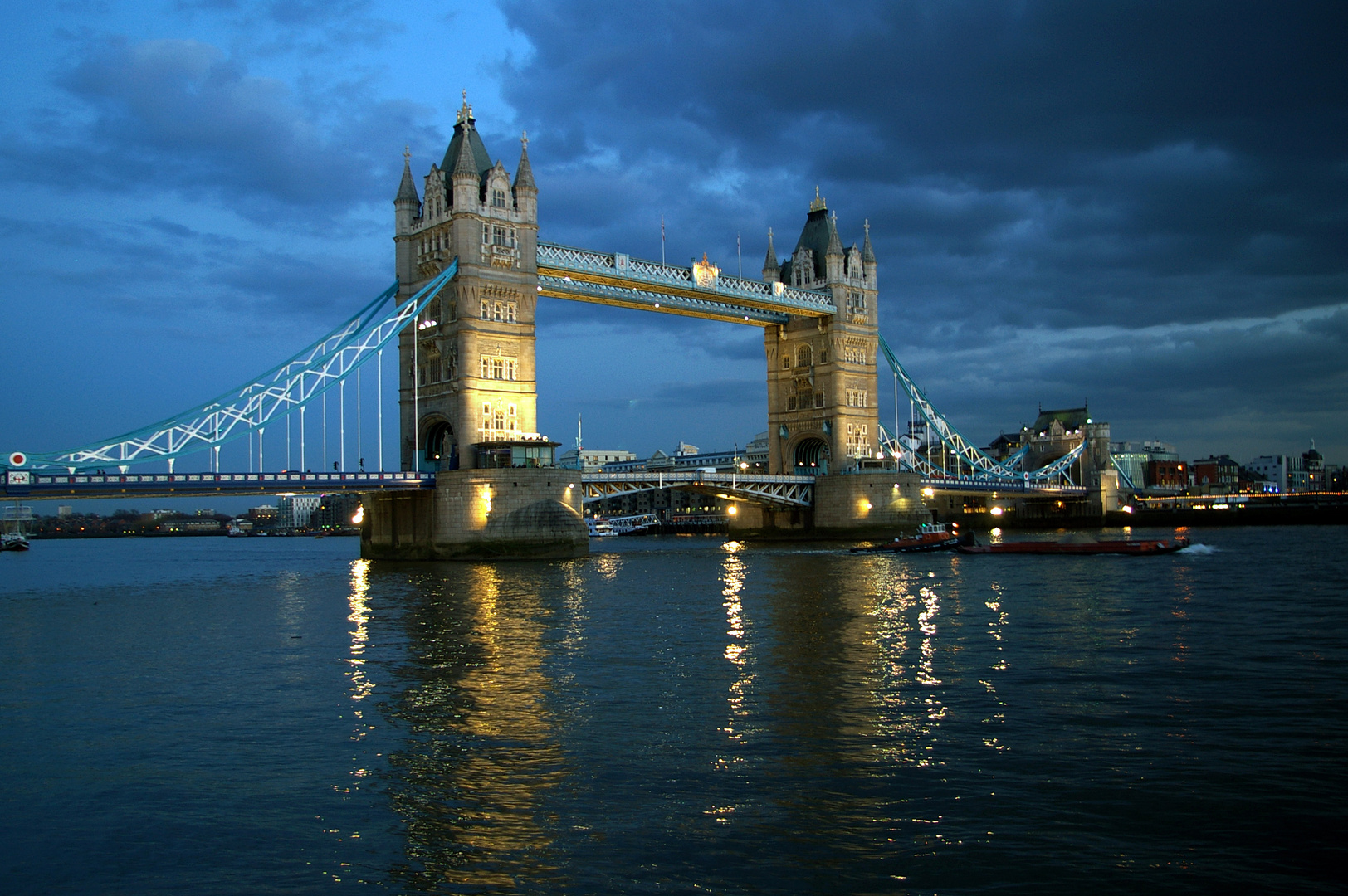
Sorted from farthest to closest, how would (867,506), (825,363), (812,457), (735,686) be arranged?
(812,457) → (825,363) → (867,506) → (735,686)

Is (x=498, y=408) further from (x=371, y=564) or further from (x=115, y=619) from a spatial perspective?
(x=115, y=619)

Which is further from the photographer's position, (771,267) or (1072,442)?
(1072,442)

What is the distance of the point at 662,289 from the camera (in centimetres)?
6869

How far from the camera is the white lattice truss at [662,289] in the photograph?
208 ft

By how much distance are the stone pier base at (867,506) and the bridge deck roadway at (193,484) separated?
1395 inches

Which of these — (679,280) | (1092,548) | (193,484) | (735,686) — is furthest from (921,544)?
(735,686)

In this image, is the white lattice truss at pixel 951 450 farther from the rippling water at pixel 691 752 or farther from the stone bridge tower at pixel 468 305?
the rippling water at pixel 691 752

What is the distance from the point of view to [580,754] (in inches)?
577

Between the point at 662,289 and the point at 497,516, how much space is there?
2148cm

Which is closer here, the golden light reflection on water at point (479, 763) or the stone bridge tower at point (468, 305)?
the golden light reflection on water at point (479, 763)

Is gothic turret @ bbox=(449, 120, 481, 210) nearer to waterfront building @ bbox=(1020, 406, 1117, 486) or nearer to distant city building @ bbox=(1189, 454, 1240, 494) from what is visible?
waterfront building @ bbox=(1020, 406, 1117, 486)

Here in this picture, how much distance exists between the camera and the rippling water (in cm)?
1055

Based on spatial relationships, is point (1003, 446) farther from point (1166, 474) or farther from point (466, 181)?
point (466, 181)

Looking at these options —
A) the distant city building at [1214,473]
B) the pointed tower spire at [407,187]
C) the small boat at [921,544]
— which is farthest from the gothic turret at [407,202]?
the distant city building at [1214,473]
